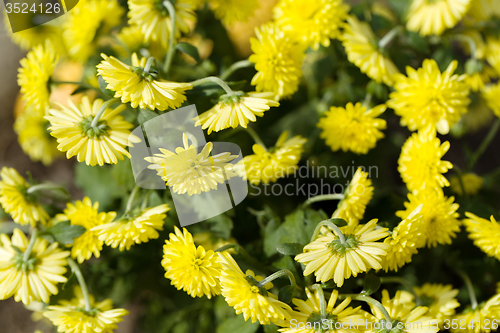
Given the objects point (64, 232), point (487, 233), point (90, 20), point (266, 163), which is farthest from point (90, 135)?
point (487, 233)

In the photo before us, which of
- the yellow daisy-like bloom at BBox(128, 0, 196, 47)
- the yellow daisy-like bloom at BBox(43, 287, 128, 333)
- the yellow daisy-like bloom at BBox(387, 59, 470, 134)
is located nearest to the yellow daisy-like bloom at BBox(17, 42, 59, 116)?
the yellow daisy-like bloom at BBox(128, 0, 196, 47)

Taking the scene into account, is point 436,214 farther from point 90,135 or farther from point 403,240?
point 90,135

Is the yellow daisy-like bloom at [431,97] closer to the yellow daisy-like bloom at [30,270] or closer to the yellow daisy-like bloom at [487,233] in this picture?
the yellow daisy-like bloom at [487,233]

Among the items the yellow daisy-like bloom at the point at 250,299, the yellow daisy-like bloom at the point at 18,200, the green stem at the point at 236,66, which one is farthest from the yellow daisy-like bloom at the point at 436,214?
the yellow daisy-like bloom at the point at 18,200

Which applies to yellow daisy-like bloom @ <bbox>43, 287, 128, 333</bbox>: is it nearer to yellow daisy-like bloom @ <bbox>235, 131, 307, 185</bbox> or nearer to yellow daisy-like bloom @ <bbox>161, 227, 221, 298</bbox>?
yellow daisy-like bloom @ <bbox>161, 227, 221, 298</bbox>

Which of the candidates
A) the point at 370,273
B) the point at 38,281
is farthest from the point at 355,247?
the point at 38,281

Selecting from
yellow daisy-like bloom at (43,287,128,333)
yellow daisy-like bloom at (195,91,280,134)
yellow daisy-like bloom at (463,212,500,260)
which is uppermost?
yellow daisy-like bloom at (195,91,280,134)
